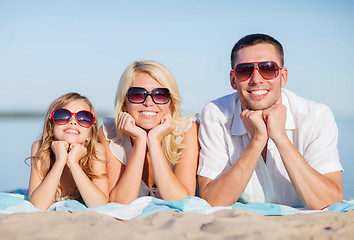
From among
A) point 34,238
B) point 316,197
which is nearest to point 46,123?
point 34,238

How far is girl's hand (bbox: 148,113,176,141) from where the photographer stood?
4258 mm

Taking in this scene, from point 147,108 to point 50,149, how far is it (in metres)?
1.17

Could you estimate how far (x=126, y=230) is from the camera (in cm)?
277

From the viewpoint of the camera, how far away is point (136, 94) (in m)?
4.39

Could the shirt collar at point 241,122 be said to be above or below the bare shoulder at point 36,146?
above

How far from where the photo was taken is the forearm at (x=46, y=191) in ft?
12.5

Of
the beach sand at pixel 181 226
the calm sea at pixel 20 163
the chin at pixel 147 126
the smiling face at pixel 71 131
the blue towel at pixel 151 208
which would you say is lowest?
the calm sea at pixel 20 163

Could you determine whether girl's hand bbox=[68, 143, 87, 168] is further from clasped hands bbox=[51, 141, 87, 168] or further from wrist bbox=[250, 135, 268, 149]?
wrist bbox=[250, 135, 268, 149]

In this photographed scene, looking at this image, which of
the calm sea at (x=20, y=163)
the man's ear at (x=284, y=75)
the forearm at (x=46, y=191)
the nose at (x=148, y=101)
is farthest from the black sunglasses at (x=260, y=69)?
the calm sea at (x=20, y=163)

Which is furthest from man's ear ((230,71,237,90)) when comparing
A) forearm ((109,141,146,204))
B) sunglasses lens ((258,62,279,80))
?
forearm ((109,141,146,204))

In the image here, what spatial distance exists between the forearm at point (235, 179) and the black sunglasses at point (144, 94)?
112 centimetres

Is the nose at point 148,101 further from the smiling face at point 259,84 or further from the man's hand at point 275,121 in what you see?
the man's hand at point 275,121

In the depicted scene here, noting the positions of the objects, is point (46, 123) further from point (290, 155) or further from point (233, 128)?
point (290, 155)

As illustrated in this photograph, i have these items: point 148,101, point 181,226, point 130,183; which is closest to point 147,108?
point 148,101
